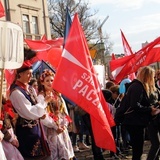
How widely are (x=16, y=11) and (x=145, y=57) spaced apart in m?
24.1

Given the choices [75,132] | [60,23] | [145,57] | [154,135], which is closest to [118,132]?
[75,132]

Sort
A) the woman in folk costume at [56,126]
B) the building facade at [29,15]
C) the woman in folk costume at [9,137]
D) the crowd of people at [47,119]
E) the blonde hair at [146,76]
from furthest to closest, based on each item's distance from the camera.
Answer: the building facade at [29,15] < the blonde hair at [146,76] < the woman in folk costume at [56,126] < the crowd of people at [47,119] < the woman in folk costume at [9,137]

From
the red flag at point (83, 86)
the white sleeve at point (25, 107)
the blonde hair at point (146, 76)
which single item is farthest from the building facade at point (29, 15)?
the white sleeve at point (25, 107)

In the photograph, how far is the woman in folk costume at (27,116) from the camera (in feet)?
13.4

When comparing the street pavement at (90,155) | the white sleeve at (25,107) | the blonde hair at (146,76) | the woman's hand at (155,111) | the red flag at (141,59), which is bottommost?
the street pavement at (90,155)

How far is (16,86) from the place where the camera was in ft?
13.8

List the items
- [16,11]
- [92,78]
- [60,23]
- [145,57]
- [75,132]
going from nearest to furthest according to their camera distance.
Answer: [92,78] < [145,57] < [75,132] < [16,11] < [60,23]

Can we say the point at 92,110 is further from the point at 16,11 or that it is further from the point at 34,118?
the point at 16,11

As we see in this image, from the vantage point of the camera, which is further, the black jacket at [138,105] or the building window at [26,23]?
the building window at [26,23]

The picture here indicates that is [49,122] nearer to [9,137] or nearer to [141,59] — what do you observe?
[9,137]

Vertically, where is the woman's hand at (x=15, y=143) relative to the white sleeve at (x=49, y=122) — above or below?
below

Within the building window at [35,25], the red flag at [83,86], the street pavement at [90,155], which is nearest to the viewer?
the red flag at [83,86]

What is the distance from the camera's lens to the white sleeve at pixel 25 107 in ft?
13.3

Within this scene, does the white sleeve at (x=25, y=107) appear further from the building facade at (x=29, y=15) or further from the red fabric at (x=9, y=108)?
the building facade at (x=29, y=15)
